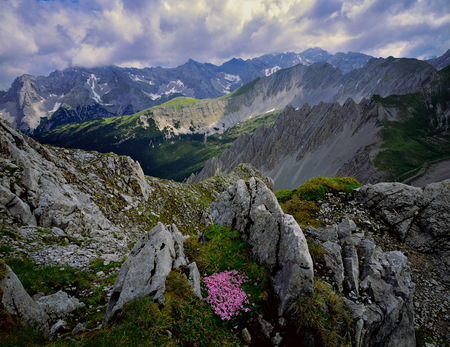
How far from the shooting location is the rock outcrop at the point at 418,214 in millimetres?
13180

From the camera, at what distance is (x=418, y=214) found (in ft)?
46.5

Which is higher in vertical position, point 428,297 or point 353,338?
point 353,338

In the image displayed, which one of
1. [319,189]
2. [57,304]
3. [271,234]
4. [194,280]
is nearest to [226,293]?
[194,280]

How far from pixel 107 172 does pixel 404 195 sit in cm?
3447

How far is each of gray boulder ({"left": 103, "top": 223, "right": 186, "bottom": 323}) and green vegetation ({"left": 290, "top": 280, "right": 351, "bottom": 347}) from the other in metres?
5.13

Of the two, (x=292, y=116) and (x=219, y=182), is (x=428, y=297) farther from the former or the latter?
(x=292, y=116)

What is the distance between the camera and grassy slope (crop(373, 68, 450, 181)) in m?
95.8

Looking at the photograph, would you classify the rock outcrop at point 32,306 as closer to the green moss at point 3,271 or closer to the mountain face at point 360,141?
the green moss at point 3,271

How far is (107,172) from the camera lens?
31484 millimetres

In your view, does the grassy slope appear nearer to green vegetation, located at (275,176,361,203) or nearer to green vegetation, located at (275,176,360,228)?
green vegetation, located at (275,176,361,203)

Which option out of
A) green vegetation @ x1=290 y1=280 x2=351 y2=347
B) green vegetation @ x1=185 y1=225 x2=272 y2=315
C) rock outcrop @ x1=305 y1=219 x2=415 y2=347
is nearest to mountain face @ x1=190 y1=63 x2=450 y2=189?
rock outcrop @ x1=305 y1=219 x2=415 y2=347

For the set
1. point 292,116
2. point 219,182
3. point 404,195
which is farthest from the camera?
point 292,116

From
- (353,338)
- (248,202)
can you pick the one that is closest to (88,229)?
(248,202)

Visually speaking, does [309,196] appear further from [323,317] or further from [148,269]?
[148,269]
